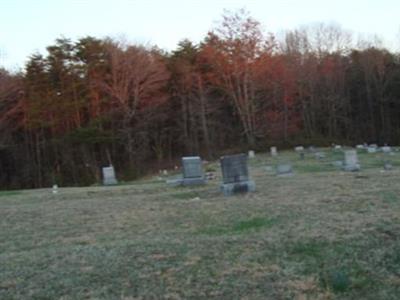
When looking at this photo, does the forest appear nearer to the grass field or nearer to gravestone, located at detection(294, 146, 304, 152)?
gravestone, located at detection(294, 146, 304, 152)

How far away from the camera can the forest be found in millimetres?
37875

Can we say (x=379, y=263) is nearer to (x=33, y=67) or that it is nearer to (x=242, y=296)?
(x=242, y=296)

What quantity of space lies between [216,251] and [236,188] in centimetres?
675

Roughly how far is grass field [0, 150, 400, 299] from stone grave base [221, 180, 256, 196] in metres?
1.96

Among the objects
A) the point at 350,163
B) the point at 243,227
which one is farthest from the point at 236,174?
the point at 350,163

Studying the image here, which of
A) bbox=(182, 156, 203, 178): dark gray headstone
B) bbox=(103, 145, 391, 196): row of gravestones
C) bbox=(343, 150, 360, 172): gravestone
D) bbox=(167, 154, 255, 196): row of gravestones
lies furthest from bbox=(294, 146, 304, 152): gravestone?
bbox=(167, 154, 255, 196): row of gravestones

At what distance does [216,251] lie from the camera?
242 inches

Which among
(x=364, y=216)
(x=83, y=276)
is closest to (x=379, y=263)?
(x=364, y=216)

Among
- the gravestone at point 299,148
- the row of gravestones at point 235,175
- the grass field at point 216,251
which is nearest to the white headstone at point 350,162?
the row of gravestones at point 235,175

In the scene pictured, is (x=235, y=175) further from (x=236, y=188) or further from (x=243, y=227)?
(x=243, y=227)

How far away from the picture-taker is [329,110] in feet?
143

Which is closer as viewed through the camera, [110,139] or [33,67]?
[110,139]

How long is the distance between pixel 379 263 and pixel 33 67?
37022mm

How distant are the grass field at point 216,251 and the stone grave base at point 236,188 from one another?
196 centimetres
